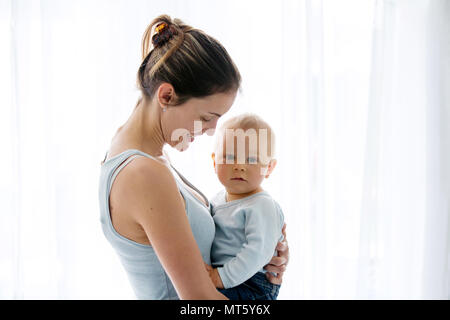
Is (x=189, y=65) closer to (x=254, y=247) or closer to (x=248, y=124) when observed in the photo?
(x=248, y=124)

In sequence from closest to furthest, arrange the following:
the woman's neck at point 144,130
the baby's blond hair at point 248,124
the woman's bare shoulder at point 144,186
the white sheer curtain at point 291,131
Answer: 1. the woman's bare shoulder at point 144,186
2. the woman's neck at point 144,130
3. the baby's blond hair at point 248,124
4. the white sheer curtain at point 291,131

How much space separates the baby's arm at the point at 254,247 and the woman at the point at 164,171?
0.29 ft

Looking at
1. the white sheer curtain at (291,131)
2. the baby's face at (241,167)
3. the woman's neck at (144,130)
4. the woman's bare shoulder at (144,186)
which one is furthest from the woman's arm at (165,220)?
the white sheer curtain at (291,131)

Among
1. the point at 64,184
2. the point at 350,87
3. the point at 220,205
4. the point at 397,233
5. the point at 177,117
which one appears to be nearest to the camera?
the point at 177,117

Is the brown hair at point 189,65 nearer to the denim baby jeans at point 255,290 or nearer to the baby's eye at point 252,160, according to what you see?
the baby's eye at point 252,160

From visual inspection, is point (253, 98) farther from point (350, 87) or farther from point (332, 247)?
point (332, 247)

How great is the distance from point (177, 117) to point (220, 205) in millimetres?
326

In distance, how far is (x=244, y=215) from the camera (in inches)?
43.4

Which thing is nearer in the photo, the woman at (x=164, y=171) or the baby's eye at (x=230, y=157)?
the woman at (x=164, y=171)

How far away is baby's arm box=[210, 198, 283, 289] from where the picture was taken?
40.7 inches

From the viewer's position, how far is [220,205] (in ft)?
3.86

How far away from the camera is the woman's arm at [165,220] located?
2.83 ft

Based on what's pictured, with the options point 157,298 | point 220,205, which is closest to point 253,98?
point 220,205

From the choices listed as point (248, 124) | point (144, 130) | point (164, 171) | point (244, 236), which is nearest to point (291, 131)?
point (248, 124)
